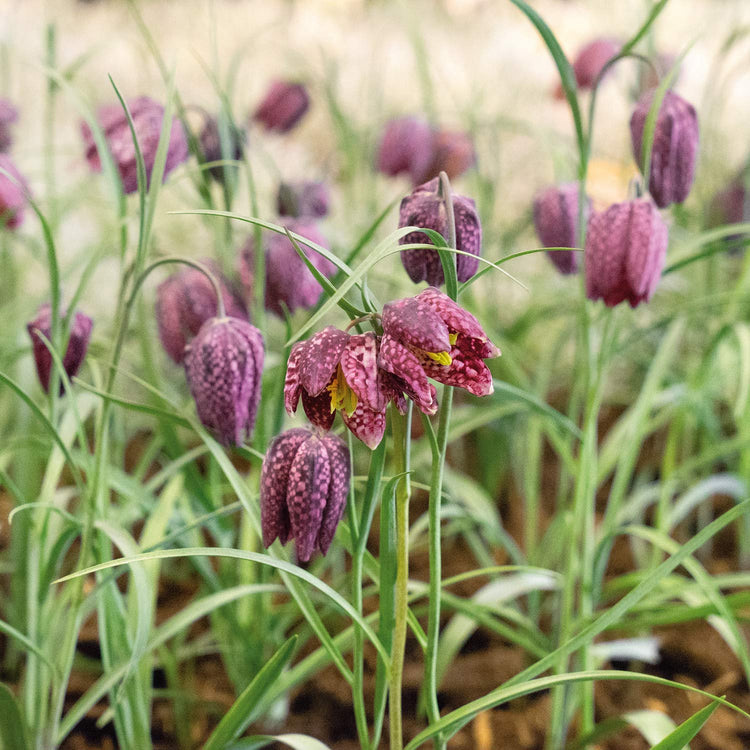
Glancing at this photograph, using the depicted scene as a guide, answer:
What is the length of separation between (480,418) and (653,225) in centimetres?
34

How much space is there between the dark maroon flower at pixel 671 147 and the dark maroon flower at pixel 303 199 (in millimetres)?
362

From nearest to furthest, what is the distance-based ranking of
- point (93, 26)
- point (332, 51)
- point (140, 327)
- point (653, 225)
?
point (653, 225)
point (140, 327)
point (332, 51)
point (93, 26)

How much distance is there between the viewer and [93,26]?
269cm

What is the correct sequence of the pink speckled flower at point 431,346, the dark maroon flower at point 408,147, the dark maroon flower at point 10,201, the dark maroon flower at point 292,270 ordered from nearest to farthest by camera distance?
the pink speckled flower at point 431,346, the dark maroon flower at point 292,270, the dark maroon flower at point 10,201, the dark maroon flower at point 408,147

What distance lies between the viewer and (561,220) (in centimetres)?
88

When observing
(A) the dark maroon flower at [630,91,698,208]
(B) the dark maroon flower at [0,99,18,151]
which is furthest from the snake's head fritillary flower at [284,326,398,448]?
(B) the dark maroon flower at [0,99,18,151]

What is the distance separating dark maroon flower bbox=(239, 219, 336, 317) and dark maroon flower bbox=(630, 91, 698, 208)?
31 centimetres

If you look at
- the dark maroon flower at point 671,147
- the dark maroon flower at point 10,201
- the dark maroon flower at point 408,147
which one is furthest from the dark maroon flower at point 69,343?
the dark maroon flower at point 408,147

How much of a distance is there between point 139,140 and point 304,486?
1.34ft

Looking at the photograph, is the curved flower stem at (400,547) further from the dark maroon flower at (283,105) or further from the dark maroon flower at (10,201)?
the dark maroon flower at (283,105)

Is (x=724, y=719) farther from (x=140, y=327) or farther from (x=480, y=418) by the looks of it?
(x=140, y=327)

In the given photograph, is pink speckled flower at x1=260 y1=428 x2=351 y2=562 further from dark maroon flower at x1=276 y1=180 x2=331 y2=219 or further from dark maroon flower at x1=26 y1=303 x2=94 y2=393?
dark maroon flower at x1=276 y1=180 x2=331 y2=219

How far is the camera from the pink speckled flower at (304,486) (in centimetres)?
57

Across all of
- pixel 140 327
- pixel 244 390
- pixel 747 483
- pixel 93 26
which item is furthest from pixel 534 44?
pixel 244 390
